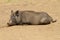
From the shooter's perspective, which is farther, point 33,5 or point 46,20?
point 33,5

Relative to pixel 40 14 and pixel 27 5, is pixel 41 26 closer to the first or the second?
pixel 40 14

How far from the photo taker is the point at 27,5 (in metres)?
9.65

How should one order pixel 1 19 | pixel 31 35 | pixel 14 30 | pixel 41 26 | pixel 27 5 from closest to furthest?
pixel 31 35
pixel 14 30
pixel 41 26
pixel 1 19
pixel 27 5

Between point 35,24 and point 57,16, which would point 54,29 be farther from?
point 57,16

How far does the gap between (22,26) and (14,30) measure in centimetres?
50

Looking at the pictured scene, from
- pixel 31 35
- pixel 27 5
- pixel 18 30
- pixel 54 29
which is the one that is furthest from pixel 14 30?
pixel 27 5

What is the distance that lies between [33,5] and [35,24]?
8.36ft

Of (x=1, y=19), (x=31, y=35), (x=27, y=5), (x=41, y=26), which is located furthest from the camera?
(x=27, y=5)

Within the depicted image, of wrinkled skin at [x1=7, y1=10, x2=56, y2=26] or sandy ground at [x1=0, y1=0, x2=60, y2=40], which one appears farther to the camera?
wrinkled skin at [x1=7, y1=10, x2=56, y2=26]

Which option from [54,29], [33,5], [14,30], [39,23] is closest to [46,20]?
[39,23]

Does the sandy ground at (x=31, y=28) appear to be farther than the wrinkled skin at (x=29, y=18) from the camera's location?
No

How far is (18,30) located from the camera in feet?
21.0

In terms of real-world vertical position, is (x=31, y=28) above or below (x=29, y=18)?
below

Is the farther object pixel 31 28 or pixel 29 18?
pixel 29 18
